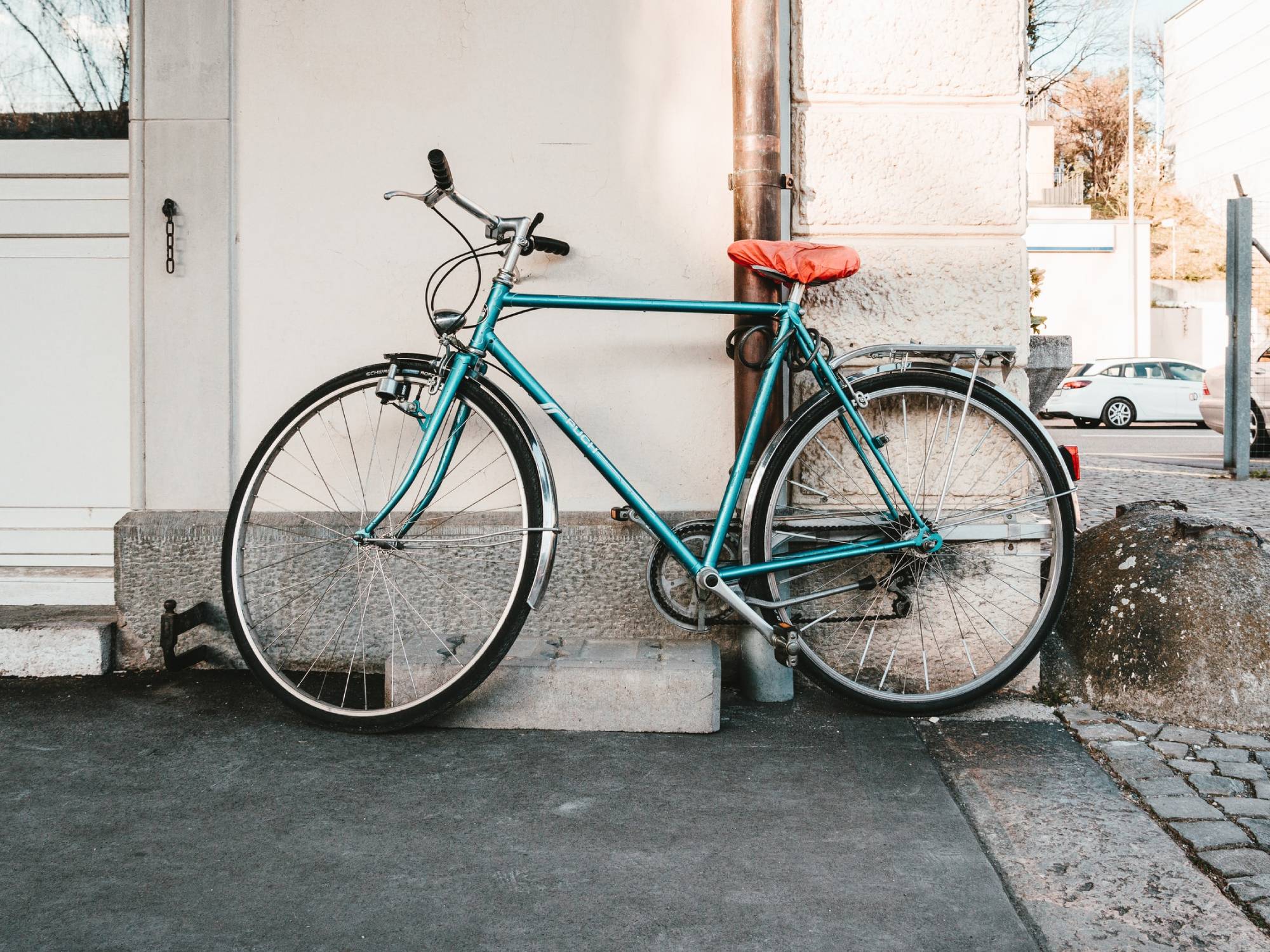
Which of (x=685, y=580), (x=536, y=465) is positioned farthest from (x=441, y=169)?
(x=685, y=580)

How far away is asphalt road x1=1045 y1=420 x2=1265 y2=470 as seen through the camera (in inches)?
533

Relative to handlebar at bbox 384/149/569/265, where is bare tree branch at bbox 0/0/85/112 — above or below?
above

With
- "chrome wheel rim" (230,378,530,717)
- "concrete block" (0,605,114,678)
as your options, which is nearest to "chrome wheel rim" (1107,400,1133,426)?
"chrome wheel rim" (230,378,530,717)

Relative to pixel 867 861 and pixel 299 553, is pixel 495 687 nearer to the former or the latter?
pixel 299 553

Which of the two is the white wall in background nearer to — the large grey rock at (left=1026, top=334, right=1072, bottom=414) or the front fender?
the front fender

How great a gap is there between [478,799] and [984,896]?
117 centimetres

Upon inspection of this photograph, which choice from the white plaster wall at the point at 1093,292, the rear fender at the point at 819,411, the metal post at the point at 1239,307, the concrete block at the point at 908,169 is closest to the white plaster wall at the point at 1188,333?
the white plaster wall at the point at 1093,292

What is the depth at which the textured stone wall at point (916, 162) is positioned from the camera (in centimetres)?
354

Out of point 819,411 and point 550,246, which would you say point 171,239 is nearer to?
point 550,246

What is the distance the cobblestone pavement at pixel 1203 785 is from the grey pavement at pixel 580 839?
6cm

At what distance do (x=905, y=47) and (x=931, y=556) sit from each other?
1605 millimetres

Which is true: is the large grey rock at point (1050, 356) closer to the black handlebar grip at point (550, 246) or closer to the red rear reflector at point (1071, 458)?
the red rear reflector at point (1071, 458)

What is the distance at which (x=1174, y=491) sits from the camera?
9.40 m

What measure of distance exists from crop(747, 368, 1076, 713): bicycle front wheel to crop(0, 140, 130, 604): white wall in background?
2420mm
